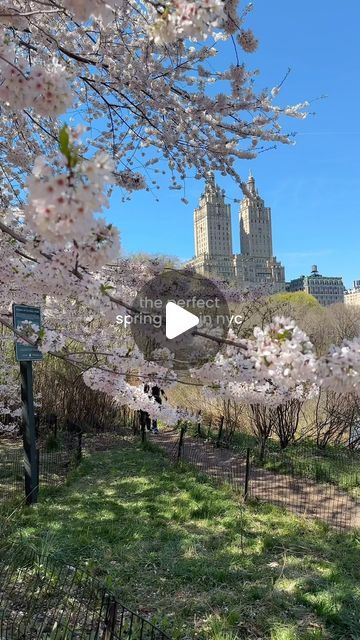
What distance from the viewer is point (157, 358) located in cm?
322

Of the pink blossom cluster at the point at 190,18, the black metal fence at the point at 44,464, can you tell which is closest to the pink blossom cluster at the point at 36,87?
the pink blossom cluster at the point at 190,18

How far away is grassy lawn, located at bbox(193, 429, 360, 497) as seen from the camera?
6273 millimetres

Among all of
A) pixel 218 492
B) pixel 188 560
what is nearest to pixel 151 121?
pixel 188 560

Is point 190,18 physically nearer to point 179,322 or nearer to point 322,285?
point 179,322

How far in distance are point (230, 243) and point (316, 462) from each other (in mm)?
15998

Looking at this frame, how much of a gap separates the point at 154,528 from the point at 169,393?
22.5 ft

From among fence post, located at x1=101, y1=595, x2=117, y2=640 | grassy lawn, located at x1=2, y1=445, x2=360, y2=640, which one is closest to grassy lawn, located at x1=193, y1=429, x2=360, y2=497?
grassy lawn, located at x1=2, y1=445, x2=360, y2=640

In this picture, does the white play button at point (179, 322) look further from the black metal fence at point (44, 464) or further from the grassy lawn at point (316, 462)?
the grassy lawn at point (316, 462)

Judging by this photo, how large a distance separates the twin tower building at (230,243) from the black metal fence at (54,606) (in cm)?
377

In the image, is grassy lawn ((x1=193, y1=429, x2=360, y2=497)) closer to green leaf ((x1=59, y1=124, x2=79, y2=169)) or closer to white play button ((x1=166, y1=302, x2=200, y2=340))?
white play button ((x1=166, y1=302, x2=200, y2=340))

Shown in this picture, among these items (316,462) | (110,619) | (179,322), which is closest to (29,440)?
(179,322)

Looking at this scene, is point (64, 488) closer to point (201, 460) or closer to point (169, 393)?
point (201, 460)

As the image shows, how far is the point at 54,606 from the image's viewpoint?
2771 mm

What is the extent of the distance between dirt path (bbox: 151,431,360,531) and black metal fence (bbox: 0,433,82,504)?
62.6 inches
